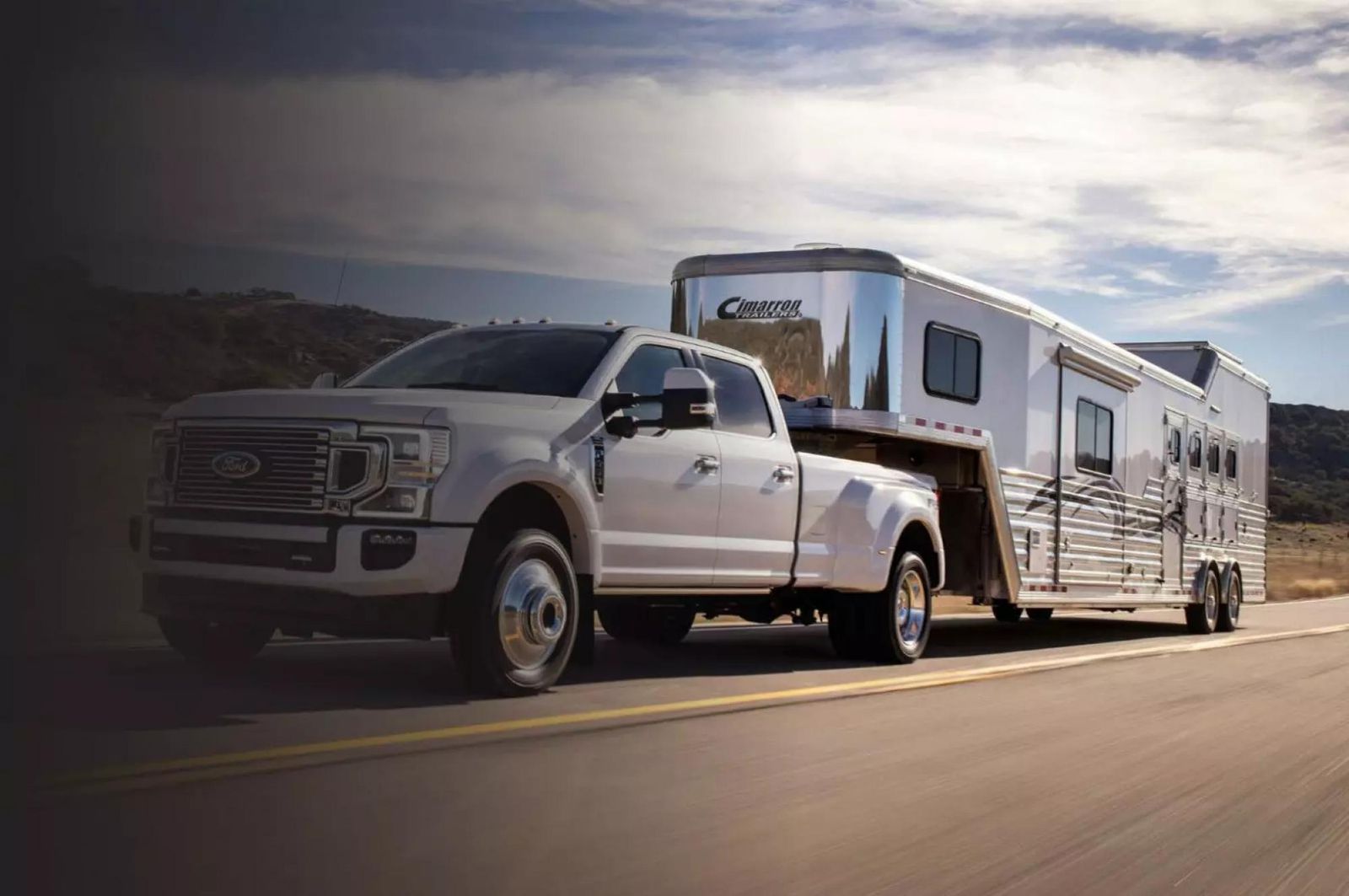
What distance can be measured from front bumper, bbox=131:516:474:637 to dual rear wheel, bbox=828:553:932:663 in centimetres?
470

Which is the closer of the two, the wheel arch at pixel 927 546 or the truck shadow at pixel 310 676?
the truck shadow at pixel 310 676

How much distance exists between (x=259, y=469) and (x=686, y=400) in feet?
7.92

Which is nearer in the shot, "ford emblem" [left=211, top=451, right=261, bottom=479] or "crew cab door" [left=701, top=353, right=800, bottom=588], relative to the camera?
"ford emblem" [left=211, top=451, right=261, bottom=479]

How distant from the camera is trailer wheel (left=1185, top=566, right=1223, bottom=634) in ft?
65.7

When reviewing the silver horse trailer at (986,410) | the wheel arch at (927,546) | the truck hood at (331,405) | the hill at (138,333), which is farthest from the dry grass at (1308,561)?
the hill at (138,333)

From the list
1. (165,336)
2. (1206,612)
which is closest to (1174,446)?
(1206,612)

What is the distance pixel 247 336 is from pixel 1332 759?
575 centimetres

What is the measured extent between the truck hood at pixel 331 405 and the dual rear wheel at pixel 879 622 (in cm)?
438

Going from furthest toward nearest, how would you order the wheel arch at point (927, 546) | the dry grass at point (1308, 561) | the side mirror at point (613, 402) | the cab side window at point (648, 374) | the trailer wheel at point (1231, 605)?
the dry grass at point (1308, 561) → the trailer wheel at point (1231, 605) → the wheel arch at point (927, 546) → the cab side window at point (648, 374) → the side mirror at point (613, 402)

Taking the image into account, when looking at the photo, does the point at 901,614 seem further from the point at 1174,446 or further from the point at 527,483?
the point at 1174,446

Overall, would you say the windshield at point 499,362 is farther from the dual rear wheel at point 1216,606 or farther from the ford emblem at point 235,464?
the dual rear wheel at point 1216,606

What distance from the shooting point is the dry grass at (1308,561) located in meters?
39.2

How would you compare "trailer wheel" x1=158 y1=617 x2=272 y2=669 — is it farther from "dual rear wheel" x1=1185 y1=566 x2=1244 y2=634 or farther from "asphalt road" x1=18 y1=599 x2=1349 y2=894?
"dual rear wheel" x1=1185 y1=566 x2=1244 y2=634

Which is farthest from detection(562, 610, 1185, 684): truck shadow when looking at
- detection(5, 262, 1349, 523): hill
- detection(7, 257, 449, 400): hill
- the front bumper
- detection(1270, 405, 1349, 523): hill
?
detection(1270, 405, 1349, 523): hill
